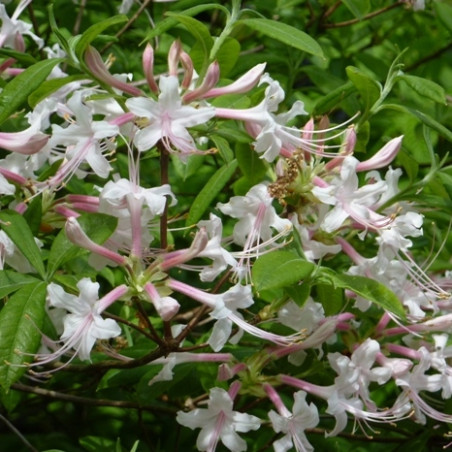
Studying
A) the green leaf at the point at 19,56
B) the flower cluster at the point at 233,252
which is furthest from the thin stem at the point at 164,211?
the green leaf at the point at 19,56

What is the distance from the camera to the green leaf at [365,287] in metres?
1.40

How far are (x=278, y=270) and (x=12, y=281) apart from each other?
380mm

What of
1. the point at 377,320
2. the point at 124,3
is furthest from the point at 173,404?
the point at 124,3

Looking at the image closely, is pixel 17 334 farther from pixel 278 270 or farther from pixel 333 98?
pixel 333 98

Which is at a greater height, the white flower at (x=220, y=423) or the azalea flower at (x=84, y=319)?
the azalea flower at (x=84, y=319)

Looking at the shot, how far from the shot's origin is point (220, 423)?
1.57m

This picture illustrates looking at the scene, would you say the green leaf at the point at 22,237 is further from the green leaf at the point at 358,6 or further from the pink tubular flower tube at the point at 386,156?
the green leaf at the point at 358,6

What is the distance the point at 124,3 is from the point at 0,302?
0.90 metres

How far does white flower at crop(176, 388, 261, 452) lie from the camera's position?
155cm

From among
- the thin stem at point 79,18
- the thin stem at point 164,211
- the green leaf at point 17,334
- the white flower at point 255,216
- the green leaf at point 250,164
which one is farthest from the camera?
the thin stem at point 79,18

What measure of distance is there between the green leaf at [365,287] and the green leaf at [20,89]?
1.59 feet

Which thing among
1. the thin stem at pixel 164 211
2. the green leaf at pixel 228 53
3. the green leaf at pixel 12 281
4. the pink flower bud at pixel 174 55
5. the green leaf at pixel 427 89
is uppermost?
the green leaf at pixel 427 89

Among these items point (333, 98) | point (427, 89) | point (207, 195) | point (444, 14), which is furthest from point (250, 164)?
point (444, 14)

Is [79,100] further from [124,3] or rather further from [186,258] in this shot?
[124,3]
